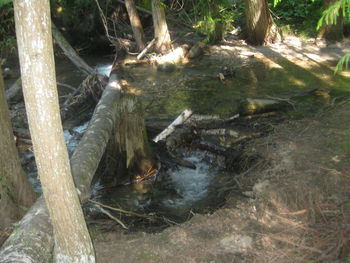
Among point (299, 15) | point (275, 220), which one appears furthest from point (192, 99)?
point (299, 15)

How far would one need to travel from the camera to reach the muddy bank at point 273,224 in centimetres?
385

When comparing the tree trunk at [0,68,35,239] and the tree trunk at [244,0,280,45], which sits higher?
the tree trunk at [244,0,280,45]

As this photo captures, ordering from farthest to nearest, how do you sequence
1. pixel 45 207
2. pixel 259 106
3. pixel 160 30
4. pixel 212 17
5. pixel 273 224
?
pixel 160 30 → pixel 212 17 → pixel 259 106 → pixel 273 224 → pixel 45 207

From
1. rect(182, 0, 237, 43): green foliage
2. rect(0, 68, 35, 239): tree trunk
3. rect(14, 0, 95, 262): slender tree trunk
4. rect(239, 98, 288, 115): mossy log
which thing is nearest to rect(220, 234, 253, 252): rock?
rect(14, 0, 95, 262): slender tree trunk

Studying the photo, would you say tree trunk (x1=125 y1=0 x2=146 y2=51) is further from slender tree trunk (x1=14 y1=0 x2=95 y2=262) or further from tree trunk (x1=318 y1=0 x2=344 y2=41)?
slender tree trunk (x1=14 y1=0 x2=95 y2=262)

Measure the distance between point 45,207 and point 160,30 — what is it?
996 cm

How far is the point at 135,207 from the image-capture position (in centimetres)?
571

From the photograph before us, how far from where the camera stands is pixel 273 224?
4.29 m

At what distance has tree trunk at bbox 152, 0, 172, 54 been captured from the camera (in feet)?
41.1

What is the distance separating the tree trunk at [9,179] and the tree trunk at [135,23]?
9.05 meters

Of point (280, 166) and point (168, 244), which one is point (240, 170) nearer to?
point (280, 166)

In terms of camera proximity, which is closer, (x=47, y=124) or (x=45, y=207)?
(x=47, y=124)

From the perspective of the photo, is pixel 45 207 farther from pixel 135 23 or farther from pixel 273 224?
pixel 135 23

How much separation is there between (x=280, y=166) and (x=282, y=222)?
1328 mm
